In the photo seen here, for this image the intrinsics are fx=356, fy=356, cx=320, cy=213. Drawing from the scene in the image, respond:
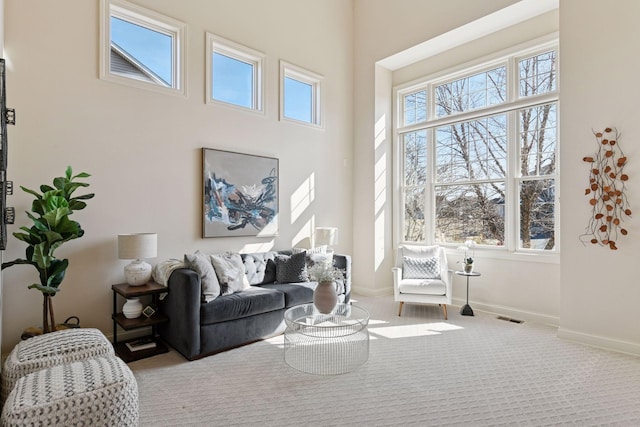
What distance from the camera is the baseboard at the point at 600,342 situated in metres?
3.42

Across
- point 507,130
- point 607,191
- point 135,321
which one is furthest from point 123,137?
point 607,191

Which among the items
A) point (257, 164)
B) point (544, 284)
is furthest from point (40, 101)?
point (544, 284)

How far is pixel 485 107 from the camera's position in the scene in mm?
5094

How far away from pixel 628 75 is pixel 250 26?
Answer: 4317 millimetres

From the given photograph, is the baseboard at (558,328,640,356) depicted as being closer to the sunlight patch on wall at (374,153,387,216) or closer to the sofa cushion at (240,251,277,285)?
the sunlight patch on wall at (374,153,387,216)

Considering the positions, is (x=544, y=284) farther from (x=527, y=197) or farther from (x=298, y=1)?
(x=298, y=1)

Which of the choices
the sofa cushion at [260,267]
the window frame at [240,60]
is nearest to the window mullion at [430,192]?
the sofa cushion at [260,267]

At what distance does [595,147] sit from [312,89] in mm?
3843

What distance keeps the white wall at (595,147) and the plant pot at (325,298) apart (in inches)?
101

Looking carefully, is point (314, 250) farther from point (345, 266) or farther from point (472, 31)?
point (472, 31)

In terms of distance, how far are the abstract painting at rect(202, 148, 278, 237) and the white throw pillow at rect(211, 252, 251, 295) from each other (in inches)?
22.8

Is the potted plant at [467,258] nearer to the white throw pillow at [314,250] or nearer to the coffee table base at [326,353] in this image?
the white throw pillow at [314,250]

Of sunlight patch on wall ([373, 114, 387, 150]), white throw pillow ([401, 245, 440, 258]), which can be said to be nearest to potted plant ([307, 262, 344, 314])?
white throw pillow ([401, 245, 440, 258])

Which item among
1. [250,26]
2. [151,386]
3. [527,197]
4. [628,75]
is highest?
[250,26]
